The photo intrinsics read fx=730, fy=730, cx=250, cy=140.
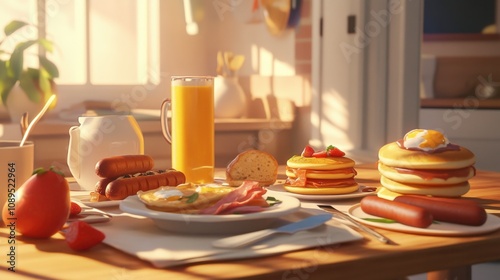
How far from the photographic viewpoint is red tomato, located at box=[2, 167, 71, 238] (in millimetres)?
823

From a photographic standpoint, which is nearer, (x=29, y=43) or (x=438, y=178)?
(x=438, y=178)

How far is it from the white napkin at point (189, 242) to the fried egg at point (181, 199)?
30 millimetres

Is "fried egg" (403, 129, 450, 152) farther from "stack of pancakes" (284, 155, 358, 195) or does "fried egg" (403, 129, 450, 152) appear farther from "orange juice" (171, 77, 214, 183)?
"orange juice" (171, 77, 214, 183)

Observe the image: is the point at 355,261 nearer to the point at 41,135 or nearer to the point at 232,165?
the point at 232,165

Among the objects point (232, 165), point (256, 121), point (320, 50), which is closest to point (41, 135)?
point (256, 121)

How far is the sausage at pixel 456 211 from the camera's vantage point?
0.86 meters

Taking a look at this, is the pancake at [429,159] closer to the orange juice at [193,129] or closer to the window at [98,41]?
the orange juice at [193,129]

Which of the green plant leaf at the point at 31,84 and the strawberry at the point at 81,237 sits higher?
the green plant leaf at the point at 31,84

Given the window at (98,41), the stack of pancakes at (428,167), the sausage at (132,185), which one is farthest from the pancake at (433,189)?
the window at (98,41)

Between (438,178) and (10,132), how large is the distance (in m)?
2.36

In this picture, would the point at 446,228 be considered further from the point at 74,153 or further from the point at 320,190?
the point at 74,153

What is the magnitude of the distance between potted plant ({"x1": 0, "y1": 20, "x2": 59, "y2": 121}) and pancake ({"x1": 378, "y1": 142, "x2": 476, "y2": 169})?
219 cm

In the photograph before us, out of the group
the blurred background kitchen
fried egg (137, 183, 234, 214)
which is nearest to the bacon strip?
fried egg (137, 183, 234, 214)

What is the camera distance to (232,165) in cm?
118
